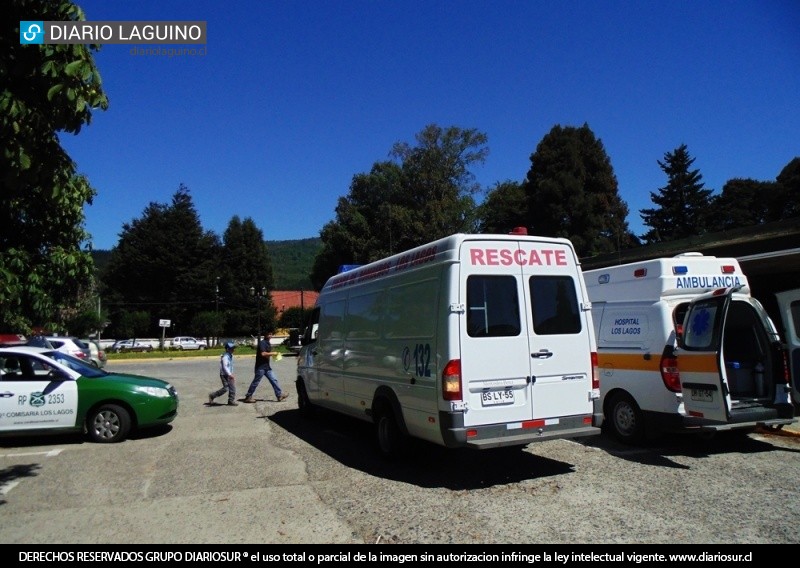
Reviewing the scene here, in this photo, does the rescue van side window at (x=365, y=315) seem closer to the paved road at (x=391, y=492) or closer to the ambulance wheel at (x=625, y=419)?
the paved road at (x=391, y=492)

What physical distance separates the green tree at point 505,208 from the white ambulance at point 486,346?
46.0 metres

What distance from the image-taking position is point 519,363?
21.3 ft

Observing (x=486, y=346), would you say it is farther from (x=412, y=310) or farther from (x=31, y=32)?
(x=31, y=32)

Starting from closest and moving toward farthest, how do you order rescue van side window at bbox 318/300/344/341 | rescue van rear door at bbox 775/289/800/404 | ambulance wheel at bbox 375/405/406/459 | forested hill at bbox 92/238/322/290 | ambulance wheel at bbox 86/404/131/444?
ambulance wheel at bbox 375/405/406/459
rescue van rear door at bbox 775/289/800/404
ambulance wheel at bbox 86/404/131/444
rescue van side window at bbox 318/300/344/341
forested hill at bbox 92/238/322/290

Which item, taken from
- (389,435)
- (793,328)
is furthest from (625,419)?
(389,435)

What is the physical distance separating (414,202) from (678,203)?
30103mm

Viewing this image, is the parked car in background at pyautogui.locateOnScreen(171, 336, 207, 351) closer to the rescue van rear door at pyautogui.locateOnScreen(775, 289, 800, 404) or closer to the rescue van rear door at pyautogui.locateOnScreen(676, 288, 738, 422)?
the rescue van rear door at pyautogui.locateOnScreen(676, 288, 738, 422)

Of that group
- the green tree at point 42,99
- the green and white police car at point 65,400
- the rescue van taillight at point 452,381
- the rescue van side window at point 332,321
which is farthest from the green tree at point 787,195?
the green tree at point 42,99

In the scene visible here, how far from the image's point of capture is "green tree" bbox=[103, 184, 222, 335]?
238 feet

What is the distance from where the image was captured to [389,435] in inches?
291

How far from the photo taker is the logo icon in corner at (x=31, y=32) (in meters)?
4.59

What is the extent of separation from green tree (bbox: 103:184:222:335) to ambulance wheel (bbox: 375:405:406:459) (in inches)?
2752
